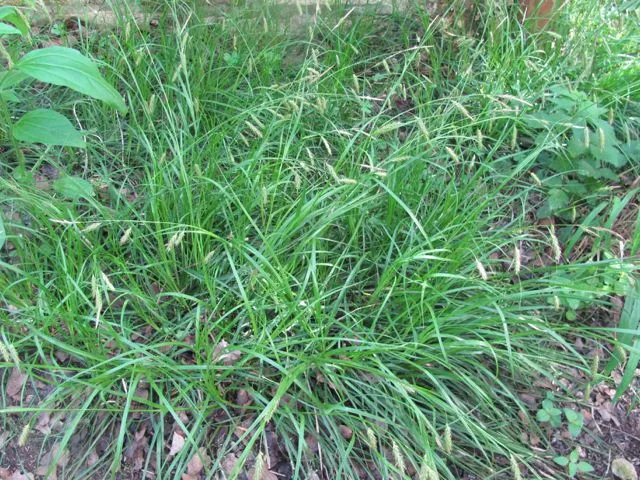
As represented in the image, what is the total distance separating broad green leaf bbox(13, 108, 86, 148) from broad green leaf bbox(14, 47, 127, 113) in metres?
0.25

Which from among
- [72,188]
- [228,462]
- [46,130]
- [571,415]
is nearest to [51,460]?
[228,462]

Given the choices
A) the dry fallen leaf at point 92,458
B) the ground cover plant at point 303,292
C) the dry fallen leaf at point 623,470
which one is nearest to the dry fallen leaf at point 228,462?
the ground cover plant at point 303,292

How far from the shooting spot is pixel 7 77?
2381 millimetres

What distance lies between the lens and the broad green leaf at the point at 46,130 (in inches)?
95.0

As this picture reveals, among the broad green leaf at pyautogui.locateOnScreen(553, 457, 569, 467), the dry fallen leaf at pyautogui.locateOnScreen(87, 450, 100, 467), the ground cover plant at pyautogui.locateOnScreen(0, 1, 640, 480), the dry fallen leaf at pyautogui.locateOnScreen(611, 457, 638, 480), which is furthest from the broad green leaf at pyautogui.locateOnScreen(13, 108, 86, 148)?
the dry fallen leaf at pyautogui.locateOnScreen(611, 457, 638, 480)

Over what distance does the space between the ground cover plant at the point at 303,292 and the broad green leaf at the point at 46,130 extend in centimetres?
23

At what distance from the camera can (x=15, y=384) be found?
2506 mm

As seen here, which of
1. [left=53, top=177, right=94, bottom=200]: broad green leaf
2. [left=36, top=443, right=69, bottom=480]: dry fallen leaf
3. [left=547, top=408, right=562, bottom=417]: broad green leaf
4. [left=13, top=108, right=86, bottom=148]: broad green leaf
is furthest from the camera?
[left=53, top=177, right=94, bottom=200]: broad green leaf

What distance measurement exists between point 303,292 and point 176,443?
742 millimetres

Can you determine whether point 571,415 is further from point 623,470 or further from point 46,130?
point 46,130

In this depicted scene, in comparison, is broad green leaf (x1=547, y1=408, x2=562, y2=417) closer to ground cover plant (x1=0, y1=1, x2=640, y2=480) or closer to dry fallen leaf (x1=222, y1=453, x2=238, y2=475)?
ground cover plant (x1=0, y1=1, x2=640, y2=480)

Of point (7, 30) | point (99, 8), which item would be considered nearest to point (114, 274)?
point (7, 30)

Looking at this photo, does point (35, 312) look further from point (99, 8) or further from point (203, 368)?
point (99, 8)

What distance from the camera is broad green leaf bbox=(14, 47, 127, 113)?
7.19 ft
